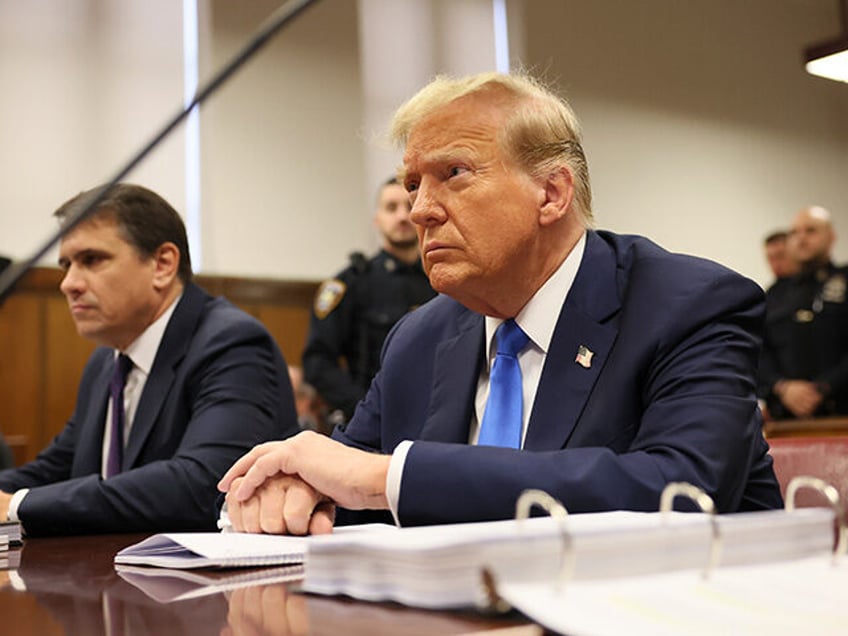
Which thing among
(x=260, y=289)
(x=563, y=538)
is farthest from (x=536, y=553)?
(x=260, y=289)

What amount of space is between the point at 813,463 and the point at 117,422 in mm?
1594

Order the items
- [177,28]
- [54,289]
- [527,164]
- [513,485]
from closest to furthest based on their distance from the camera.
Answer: [513,485], [527,164], [54,289], [177,28]

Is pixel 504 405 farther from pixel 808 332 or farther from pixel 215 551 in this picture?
pixel 808 332

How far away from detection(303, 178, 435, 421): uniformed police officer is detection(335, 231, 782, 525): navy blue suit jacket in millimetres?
3021

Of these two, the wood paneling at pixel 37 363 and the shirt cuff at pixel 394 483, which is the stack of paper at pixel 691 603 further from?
the wood paneling at pixel 37 363

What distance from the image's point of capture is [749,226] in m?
9.89

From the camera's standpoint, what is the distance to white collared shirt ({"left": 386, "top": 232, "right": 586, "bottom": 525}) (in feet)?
5.99

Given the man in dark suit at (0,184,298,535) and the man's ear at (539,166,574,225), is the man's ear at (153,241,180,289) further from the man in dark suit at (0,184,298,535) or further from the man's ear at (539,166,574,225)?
the man's ear at (539,166,574,225)

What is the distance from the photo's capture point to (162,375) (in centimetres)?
263

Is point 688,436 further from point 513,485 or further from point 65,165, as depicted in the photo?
point 65,165

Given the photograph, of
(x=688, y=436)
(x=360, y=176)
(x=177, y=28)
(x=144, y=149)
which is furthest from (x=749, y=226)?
(x=144, y=149)

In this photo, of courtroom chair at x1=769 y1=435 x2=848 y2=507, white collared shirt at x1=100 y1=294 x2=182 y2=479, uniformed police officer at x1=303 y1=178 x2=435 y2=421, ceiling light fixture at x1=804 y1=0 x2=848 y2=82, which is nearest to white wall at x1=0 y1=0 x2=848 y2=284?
uniformed police officer at x1=303 y1=178 x2=435 y2=421

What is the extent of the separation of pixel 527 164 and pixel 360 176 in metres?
5.66

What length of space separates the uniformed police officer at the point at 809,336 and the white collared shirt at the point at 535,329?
489 centimetres
